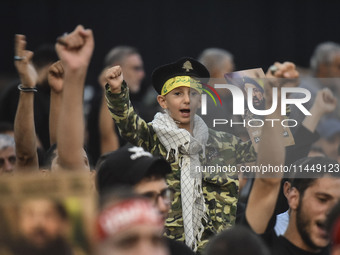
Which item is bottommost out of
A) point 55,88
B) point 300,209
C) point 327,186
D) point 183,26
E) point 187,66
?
point 300,209

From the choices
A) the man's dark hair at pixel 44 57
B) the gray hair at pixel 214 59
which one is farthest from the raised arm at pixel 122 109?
the gray hair at pixel 214 59

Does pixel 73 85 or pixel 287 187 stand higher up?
pixel 73 85

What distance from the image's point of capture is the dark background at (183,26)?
416 inches

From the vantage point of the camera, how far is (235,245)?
10.8 feet

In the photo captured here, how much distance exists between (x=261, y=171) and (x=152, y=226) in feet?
5.04

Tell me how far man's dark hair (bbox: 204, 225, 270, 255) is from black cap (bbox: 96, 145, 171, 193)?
0.62 m

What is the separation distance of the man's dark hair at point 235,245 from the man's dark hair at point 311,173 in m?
1.20

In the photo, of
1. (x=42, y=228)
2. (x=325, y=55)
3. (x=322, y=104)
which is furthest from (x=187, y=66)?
(x=325, y=55)

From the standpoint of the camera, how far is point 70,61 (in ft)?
11.6

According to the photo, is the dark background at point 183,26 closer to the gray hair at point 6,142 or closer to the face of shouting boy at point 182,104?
the gray hair at point 6,142

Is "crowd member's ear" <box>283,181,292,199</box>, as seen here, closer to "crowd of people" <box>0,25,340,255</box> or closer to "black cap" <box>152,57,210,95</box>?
"crowd of people" <box>0,25,340,255</box>

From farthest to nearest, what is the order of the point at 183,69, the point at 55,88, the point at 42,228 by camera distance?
the point at 55,88, the point at 183,69, the point at 42,228

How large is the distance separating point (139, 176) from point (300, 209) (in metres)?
1.04

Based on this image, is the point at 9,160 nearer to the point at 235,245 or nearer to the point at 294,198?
the point at 294,198
